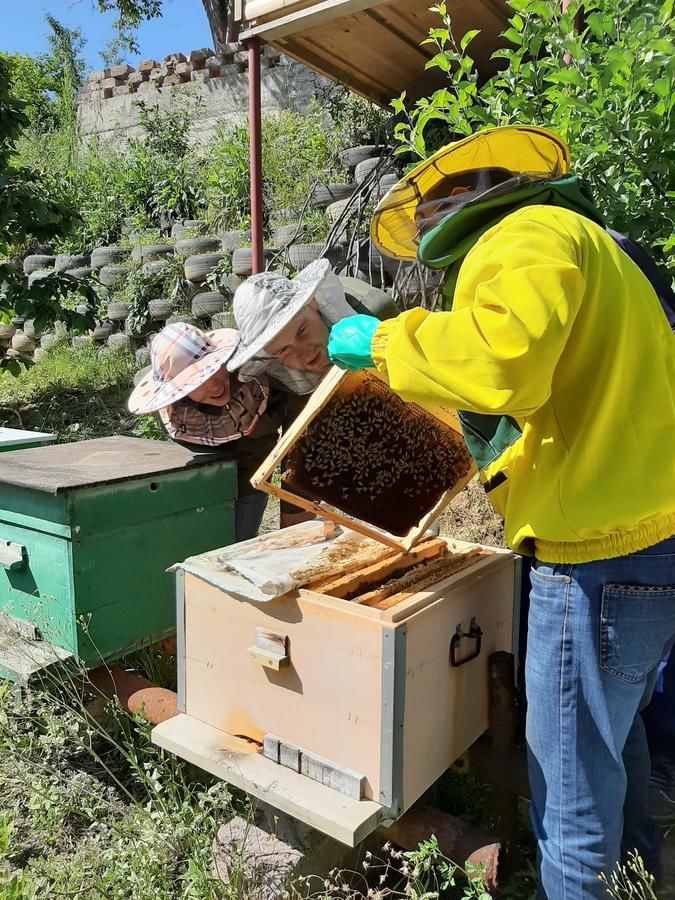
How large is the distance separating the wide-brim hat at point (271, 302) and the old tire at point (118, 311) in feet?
19.9

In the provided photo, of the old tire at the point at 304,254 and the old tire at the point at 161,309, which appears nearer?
the old tire at the point at 304,254

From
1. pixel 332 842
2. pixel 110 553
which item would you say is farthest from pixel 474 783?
pixel 110 553

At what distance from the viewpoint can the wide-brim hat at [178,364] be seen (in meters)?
2.30

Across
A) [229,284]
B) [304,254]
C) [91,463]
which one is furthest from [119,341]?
[91,463]

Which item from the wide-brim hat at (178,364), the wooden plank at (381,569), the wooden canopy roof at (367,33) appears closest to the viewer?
the wooden plank at (381,569)

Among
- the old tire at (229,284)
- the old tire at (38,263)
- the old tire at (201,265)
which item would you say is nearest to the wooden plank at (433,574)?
the old tire at (229,284)

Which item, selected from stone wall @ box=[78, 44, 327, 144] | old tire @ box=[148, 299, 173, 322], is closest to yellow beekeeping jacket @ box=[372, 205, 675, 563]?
old tire @ box=[148, 299, 173, 322]

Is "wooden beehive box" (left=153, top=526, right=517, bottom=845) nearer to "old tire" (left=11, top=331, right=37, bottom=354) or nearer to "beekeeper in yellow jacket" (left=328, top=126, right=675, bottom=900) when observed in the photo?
"beekeeper in yellow jacket" (left=328, top=126, right=675, bottom=900)

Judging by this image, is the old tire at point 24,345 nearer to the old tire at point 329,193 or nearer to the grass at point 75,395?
the grass at point 75,395

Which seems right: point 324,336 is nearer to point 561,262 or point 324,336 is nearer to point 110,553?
point 110,553

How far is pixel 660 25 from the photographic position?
6.48 ft

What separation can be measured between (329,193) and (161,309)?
215cm

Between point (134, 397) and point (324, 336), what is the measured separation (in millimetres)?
794

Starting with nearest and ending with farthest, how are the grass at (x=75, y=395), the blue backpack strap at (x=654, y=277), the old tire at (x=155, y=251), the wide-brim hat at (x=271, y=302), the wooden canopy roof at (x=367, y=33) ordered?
the blue backpack strap at (x=654, y=277), the wide-brim hat at (x=271, y=302), the wooden canopy roof at (x=367, y=33), the grass at (x=75, y=395), the old tire at (x=155, y=251)
